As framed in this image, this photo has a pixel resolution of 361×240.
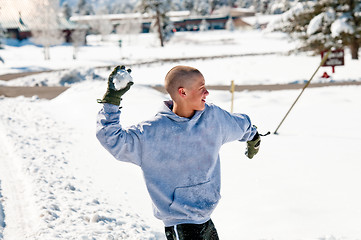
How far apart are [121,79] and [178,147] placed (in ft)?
1.63

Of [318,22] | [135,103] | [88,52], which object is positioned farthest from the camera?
[88,52]

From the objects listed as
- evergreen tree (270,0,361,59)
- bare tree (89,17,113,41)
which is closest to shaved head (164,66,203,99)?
evergreen tree (270,0,361,59)

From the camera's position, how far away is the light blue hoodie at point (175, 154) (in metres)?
2.25

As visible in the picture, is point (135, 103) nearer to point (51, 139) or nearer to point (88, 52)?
point (51, 139)

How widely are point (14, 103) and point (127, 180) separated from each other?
10.3 m

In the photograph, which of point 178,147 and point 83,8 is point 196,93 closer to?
point 178,147

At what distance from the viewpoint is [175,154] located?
92.1 inches

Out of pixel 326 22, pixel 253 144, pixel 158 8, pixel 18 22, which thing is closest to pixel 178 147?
pixel 253 144

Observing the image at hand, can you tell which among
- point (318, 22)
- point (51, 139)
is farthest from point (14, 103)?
point (318, 22)

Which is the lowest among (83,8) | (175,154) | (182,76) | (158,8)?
(175,154)

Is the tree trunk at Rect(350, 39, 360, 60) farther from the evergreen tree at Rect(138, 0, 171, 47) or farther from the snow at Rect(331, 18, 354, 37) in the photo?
the evergreen tree at Rect(138, 0, 171, 47)

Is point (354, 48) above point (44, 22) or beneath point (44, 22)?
beneath

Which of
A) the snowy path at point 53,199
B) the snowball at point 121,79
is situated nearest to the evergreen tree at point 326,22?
the snowy path at point 53,199

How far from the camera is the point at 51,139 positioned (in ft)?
31.1
